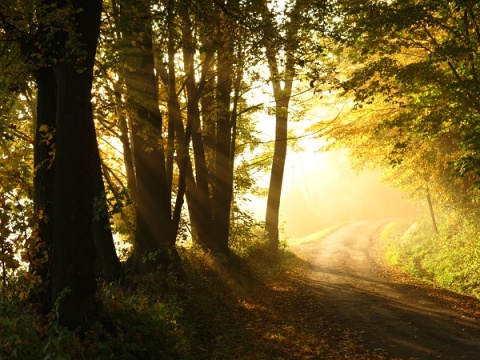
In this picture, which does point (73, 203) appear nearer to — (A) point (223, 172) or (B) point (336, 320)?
(B) point (336, 320)

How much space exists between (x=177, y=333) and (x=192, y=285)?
3.47m

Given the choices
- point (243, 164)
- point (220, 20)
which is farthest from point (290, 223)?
point (220, 20)

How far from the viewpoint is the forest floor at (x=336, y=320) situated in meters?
8.18

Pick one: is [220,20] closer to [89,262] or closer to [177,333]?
[89,262]

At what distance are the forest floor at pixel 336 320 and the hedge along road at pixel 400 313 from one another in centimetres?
2

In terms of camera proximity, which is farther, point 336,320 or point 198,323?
point 336,320

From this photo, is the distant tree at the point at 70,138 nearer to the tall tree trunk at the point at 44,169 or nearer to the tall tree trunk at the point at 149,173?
the tall tree trunk at the point at 44,169

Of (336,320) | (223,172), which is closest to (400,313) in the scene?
(336,320)

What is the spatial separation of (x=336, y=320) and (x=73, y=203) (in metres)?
7.32

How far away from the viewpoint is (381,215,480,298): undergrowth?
14945 millimetres

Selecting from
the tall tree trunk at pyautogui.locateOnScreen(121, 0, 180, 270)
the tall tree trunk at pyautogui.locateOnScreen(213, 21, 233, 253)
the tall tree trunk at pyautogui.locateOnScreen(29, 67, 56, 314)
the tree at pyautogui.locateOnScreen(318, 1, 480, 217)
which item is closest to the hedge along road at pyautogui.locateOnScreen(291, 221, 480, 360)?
the tree at pyautogui.locateOnScreen(318, 1, 480, 217)

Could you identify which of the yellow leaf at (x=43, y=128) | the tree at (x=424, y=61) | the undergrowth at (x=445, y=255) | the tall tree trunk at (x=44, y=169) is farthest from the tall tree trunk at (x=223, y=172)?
the yellow leaf at (x=43, y=128)

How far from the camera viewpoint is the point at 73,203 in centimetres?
574

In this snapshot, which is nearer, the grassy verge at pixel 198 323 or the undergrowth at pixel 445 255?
the grassy verge at pixel 198 323
